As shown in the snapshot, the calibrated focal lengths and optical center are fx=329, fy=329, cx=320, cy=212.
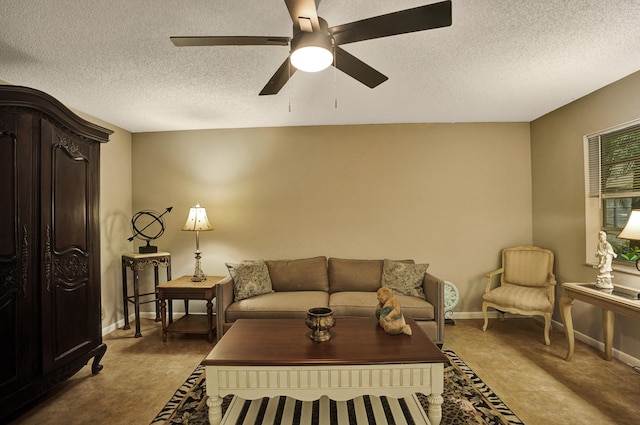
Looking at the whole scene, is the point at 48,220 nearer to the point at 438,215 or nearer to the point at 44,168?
the point at 44,168

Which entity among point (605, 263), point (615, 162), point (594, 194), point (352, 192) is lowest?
point (605, 263)

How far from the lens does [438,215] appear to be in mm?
4156

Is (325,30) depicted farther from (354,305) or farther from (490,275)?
(490,275)

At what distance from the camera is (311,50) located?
5.01ft

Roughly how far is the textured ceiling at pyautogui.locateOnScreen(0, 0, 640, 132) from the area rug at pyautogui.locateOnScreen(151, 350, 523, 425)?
2169 mm

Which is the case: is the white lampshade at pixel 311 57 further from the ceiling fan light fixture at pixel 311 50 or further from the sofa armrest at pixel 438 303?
the sofa armrest at pixel 438 303

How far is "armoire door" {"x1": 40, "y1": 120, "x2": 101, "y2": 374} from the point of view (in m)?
2.21

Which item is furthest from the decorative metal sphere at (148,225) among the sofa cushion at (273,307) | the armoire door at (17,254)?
→ the armoire door at (17,254)

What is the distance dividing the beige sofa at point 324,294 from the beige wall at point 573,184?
151 centimetres

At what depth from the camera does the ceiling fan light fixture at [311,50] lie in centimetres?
150

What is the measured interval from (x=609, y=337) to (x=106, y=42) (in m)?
4.58

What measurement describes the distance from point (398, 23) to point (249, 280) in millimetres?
2823

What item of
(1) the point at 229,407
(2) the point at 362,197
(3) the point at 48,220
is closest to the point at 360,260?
(2) the point at 362,197

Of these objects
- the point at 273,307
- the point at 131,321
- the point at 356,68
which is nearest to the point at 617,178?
the point at 356,68
